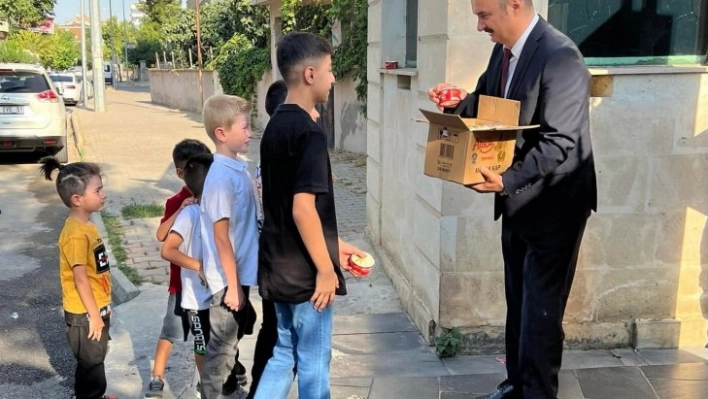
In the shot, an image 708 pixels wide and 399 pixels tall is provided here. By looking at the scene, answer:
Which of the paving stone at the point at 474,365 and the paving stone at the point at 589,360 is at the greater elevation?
the paving stone at the point at 589,360

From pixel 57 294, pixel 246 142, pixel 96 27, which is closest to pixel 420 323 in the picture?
pixel 246 142

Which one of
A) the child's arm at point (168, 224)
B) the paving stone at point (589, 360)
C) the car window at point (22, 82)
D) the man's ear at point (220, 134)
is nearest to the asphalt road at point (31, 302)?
the child's arm at point (168, 224)

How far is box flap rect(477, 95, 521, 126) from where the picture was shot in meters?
2.85

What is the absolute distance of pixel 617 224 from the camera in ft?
13.4

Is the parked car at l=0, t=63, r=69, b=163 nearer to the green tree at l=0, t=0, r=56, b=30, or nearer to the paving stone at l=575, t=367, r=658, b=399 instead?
the paving stone at l=575, t=367, r=658, b=399

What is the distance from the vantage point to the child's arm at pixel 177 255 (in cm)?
335

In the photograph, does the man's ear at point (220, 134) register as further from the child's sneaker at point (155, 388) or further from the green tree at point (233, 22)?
the green tree at point (233, 22)

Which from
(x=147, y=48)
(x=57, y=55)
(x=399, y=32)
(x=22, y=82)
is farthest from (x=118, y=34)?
(x=399, y=32)

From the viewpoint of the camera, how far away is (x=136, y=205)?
8766mm

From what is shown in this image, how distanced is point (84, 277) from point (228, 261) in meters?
0.81

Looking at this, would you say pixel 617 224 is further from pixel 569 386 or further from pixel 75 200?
pixel 75 200

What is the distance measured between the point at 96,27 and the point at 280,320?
82.1 ft

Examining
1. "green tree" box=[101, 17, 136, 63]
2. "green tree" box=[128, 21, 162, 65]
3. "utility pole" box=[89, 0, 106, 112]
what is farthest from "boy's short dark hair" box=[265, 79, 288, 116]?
"green tree" box=[101, 17, 136, 63]

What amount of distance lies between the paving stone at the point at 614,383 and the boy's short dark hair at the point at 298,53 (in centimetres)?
223
